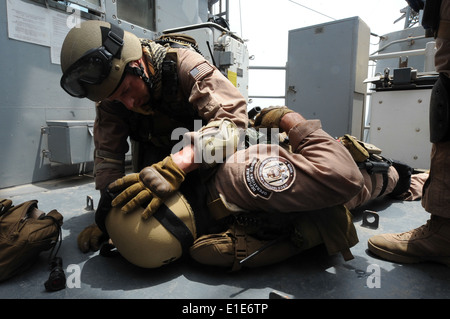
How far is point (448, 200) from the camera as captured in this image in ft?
3.83

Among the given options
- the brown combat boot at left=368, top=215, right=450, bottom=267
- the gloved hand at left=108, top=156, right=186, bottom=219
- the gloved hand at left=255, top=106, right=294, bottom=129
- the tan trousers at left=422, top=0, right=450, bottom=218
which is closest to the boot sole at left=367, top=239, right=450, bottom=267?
the brown combat boot at left=368, top=215, right=450, bottom=267

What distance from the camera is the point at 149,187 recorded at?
107 centimetres

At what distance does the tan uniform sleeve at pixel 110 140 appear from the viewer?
161 centimetres

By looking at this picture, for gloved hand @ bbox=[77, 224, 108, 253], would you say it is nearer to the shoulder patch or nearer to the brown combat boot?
the shoulder patch

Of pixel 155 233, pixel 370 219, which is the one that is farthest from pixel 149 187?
pixel 370 219

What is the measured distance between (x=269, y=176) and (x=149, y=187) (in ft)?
1.44

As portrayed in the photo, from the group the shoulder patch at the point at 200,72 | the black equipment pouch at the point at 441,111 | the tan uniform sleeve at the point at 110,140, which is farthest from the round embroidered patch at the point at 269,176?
the tan uniform sleeve at the point at 110,140

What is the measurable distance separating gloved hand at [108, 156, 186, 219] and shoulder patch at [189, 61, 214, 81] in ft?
1.51

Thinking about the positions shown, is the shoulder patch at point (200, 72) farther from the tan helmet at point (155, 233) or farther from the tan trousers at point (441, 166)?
the tan trousers at point (441, 166)

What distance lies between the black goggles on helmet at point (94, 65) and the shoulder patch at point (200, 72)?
335mm

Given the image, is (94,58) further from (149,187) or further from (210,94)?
(149,187)

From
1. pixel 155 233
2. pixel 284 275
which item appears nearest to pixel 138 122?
pixel 155 233

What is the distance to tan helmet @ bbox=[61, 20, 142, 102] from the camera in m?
1.25
